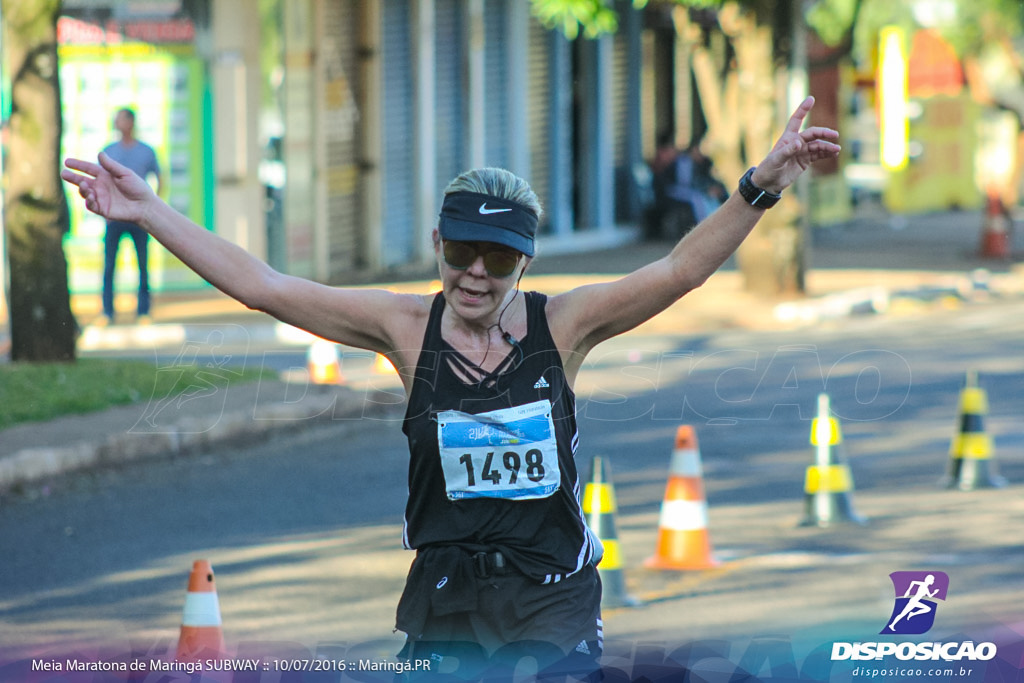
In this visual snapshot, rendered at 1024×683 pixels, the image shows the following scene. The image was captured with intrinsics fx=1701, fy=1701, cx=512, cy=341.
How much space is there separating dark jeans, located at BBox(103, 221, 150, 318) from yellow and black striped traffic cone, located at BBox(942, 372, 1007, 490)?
29.6 ft

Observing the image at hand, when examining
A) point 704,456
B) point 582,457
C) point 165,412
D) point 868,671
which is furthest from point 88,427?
point 868,671

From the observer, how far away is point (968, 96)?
42906 millimetres

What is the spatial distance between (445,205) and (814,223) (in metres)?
32.8

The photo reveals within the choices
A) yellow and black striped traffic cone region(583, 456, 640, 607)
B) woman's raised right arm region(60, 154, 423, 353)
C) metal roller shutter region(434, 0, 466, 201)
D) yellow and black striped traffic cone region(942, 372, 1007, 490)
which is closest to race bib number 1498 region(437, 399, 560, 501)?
woman's raised right arm region(60, 154, 423, 353)

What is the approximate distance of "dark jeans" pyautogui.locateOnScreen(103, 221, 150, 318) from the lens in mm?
16359

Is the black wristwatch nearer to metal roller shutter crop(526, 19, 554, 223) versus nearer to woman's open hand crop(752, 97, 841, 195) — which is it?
woman's open hand crop(752, 97, 841, 195)

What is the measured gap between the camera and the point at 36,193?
43.2 feet

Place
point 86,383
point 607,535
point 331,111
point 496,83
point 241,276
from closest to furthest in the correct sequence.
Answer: point 241,276
point 607,535
point 86,383
point 331,111
point 496,83

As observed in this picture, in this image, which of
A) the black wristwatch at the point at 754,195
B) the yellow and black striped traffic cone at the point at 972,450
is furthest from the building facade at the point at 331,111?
the black wristwatch at the point at 754,195

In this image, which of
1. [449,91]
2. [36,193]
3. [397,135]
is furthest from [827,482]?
[449,91]

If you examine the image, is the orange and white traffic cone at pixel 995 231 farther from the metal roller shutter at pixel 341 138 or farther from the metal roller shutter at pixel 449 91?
the metal roller shutter at pixel 341 138

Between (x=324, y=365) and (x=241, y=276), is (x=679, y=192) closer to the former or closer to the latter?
(x=324, y=365)

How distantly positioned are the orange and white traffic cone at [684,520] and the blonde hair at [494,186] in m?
4.27

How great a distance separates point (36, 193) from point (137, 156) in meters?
3.20
